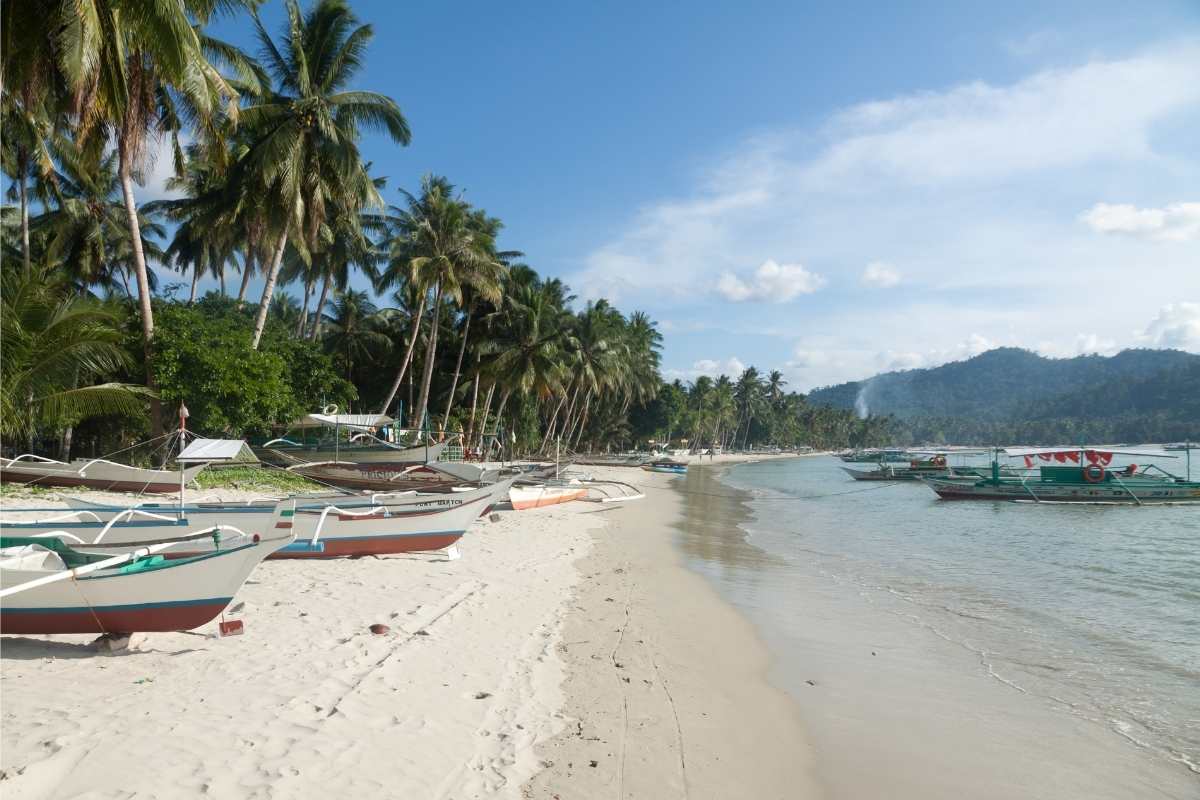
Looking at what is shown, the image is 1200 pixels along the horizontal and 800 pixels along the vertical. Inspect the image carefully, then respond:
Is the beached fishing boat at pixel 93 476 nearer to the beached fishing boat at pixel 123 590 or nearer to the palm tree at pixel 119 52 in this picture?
the palm tree at pixel 119 52

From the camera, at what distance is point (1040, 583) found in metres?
12.8

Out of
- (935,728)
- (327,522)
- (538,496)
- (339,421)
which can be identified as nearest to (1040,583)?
(935,728)

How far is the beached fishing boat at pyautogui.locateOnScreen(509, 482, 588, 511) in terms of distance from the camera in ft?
64.8

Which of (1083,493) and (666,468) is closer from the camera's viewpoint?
(1083,493)

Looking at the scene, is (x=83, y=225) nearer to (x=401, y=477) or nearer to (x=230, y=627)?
(x=401, y=477)

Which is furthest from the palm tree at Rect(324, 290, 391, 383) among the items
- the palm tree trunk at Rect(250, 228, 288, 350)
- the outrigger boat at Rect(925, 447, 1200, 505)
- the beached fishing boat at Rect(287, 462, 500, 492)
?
the outrigger boat at Rect(925, 447, 1200, 505)

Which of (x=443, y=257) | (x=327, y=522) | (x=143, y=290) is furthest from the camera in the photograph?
(x=443, y=257)

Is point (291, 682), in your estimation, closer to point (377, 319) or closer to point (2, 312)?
point (2, 312)

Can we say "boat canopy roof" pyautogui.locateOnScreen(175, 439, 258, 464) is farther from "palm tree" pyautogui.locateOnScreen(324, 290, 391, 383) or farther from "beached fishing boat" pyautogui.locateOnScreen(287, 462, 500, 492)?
"palm tree" pyautogui.locateOnScreen(324, 290, 391, 383)

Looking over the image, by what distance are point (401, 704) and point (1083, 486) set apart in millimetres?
34307

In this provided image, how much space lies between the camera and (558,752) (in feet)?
15.8

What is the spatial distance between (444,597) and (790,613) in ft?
16.4

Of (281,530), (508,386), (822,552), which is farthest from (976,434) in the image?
(281,530)

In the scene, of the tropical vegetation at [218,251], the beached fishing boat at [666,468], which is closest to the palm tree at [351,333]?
the tropical vegetation at [218,251]
